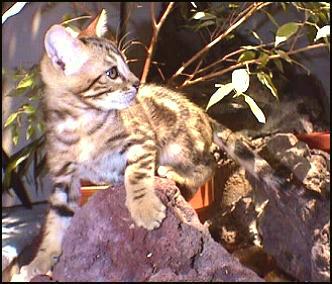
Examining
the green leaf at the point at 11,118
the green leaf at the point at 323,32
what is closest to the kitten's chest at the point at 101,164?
the green leaf at the point at 11,118

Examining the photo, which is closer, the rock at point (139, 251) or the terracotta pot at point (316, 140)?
the rock at point (139, 251)

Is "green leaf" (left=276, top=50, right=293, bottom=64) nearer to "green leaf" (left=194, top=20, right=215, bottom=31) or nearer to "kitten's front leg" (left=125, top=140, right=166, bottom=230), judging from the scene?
"green leaf" (left=194, top=20, right=215, bottom=31)

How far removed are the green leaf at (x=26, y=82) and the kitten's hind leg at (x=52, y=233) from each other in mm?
148

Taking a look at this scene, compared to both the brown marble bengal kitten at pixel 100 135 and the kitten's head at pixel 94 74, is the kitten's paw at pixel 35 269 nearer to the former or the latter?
the brown marble bengal kitten at pixel 100 135

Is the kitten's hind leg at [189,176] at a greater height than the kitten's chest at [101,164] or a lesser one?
lesser

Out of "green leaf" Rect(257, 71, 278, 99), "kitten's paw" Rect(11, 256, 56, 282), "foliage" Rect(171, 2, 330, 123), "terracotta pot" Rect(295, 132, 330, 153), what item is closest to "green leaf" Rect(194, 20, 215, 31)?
"foliage" Rect(171, 2, 330, 123)

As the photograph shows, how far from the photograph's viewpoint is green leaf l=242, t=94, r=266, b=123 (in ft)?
2.62

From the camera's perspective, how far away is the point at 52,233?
0.76m

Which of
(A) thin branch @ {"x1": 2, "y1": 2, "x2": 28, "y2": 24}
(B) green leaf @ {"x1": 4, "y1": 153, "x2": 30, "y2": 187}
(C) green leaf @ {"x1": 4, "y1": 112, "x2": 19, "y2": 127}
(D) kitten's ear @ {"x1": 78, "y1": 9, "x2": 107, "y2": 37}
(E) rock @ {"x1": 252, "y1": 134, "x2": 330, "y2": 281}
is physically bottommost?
(E) rock @ {"x1": 252, "y1": 134, "x2": 330, "y2": 281}

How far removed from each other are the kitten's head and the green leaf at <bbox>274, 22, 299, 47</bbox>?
22 cm

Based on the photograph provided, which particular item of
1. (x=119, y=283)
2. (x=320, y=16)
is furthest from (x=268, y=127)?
(x=119, y=283)

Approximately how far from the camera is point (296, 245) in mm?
810

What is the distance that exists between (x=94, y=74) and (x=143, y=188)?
0.56ft

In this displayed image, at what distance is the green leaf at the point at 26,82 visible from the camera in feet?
2.60
